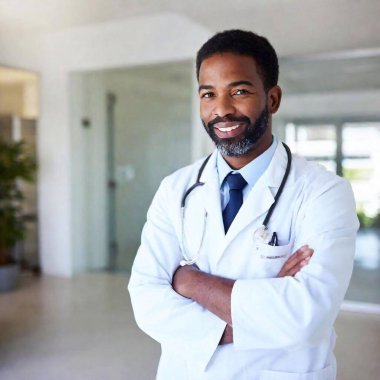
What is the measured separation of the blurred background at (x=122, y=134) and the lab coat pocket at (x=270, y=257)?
6.40ft

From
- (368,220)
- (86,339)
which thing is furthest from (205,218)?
(368,220)

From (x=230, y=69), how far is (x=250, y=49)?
78mm

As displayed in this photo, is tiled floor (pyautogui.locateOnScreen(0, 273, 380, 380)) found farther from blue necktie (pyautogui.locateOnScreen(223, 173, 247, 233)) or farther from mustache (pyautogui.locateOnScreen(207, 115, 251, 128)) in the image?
mustache (pyautogui.locateOnScreen(207, 115, 251, 128))

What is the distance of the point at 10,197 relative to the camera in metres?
4.88

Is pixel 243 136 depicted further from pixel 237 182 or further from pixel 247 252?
pixel 247 252

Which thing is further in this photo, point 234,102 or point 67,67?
point 67,67

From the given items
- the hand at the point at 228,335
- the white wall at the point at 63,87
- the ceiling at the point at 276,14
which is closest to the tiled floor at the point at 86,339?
→ the white wall at the point at 63,87

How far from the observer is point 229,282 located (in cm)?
122

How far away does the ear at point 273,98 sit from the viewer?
1282mm

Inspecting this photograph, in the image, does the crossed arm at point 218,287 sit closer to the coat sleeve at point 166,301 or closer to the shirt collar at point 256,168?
the coat sleeve at point 166,301

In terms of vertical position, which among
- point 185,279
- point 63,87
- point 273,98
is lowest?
point 185,279

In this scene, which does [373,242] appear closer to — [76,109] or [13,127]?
[76,109]

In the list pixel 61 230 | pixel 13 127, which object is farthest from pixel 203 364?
pixel 13 127

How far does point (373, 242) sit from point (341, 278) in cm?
330
